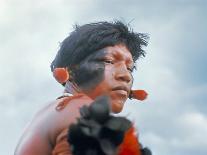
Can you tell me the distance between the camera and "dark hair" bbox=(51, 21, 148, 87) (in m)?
4.21

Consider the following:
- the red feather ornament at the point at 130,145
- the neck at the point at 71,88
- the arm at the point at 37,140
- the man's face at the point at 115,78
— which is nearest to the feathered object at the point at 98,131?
the red feather ornament at the point at 130,145

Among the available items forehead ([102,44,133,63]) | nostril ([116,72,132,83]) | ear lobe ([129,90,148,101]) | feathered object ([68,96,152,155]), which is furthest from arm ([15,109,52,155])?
ear lobe ([129,90,148,101])

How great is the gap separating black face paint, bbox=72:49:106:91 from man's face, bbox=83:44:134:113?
0.6 inches

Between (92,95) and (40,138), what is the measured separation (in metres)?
0.57

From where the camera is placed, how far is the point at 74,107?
3502mm

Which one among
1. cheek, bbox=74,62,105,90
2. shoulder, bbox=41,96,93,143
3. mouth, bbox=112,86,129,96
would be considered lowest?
shoulder, bbox=41,96,93,143

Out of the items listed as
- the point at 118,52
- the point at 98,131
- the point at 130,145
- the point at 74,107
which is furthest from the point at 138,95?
the point at 98,131

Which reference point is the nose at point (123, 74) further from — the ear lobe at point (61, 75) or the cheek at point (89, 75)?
the ear lobe at point (61, 75)

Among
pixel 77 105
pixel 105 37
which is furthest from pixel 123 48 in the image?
pixel 77 105

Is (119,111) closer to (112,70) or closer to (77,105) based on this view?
(112,70)

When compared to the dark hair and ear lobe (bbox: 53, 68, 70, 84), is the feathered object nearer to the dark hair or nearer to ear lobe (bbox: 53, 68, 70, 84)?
ear lobe (bbox: 53, 68, 70, 84)

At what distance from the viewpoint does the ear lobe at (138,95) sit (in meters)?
4.44

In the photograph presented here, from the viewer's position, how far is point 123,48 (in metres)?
4.27

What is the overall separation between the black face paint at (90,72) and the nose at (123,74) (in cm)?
10
